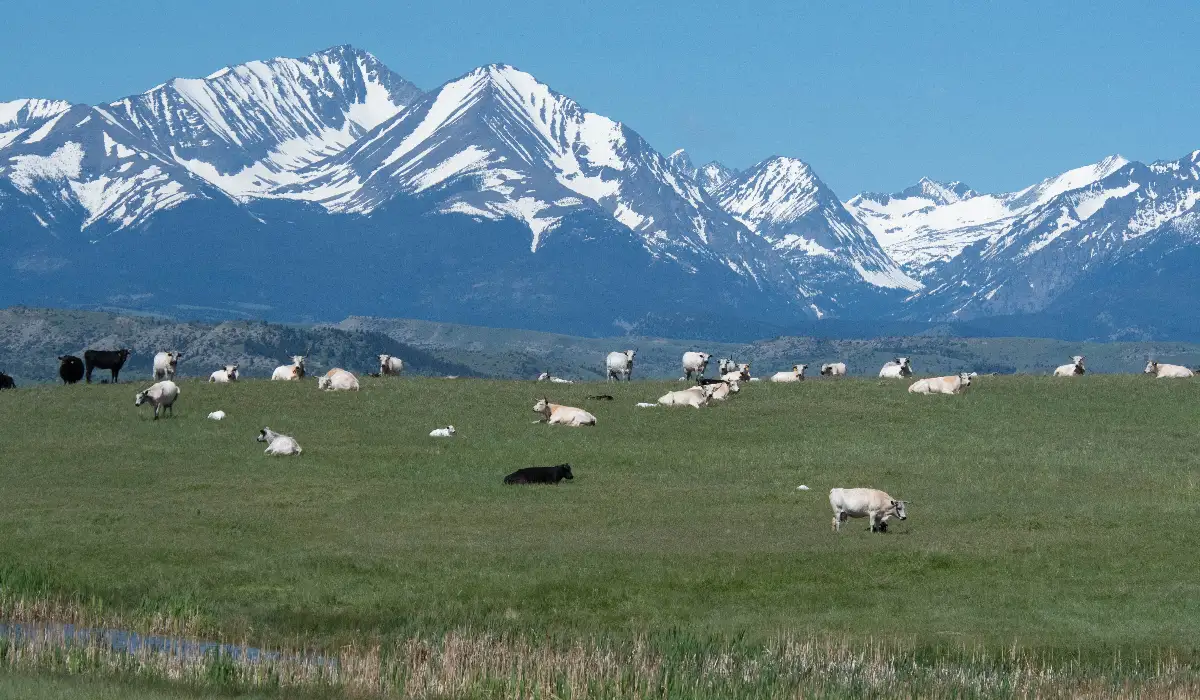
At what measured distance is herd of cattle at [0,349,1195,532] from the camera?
3528 centimetres

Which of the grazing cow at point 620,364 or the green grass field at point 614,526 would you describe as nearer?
the green grass field at point 614,526

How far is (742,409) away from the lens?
55.6 metres

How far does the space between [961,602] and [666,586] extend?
5166 millimetres

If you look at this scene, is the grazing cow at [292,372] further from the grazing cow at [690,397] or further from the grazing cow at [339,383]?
the grazing cow at [690,397]

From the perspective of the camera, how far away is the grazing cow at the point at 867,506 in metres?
35.0

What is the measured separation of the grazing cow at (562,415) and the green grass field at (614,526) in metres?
0.55

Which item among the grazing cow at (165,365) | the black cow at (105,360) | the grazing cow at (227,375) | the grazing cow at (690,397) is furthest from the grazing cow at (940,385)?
the black cow at (105,360)

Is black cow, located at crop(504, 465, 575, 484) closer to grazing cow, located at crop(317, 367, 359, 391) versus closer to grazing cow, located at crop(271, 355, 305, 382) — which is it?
grazing cow, located at crop(317, 367, 359, 391)

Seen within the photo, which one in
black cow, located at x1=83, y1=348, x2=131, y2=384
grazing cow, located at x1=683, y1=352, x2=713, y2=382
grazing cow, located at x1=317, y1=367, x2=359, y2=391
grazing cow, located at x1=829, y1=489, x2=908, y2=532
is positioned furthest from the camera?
grazing cow, located at x1=683, y1=352, x2=713, y2=382

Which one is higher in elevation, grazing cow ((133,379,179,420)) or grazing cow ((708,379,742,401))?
grazing cow ((708,379,742,401))

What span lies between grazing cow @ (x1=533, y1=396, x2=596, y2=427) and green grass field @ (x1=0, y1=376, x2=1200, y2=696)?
555 millimetres

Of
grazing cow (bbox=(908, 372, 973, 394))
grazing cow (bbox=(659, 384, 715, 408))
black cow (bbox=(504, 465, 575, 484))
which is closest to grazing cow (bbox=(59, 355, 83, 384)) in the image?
grazing cow (bbox=(659, 384, 715, 408))

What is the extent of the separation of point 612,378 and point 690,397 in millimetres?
19570

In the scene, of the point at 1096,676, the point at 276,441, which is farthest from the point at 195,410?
the point at 1096,676
